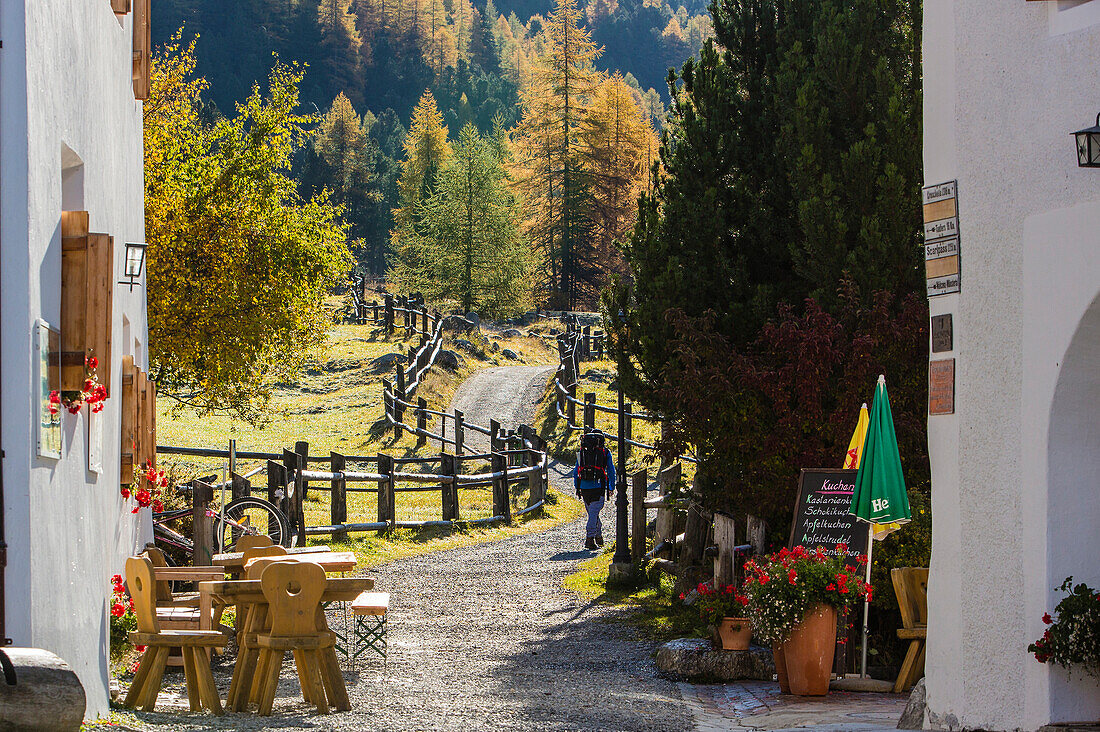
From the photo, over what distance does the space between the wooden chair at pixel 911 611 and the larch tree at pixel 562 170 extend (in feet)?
Answer: 164

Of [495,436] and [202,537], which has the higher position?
[495,436]

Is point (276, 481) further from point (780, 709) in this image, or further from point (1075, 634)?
point (1075, 634)

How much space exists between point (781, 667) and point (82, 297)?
5.60 meters

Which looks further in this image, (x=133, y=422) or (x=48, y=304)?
(x=133, y=422)

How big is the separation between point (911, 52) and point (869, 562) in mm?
6124

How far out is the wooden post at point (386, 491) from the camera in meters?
18.2

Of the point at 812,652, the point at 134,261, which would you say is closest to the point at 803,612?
the point at 812,652

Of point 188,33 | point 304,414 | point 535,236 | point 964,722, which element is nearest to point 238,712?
point 964,722

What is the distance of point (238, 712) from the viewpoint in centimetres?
764

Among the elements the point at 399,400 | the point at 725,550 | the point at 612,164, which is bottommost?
the point at 725,550

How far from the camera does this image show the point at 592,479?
57.1 feet

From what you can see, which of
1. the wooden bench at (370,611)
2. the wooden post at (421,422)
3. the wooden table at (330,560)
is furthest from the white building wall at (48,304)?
the wooden post at (421,422)

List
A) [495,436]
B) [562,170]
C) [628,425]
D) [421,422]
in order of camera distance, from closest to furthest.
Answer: [495,436] → [628,425] → [421,422] → [562,170]

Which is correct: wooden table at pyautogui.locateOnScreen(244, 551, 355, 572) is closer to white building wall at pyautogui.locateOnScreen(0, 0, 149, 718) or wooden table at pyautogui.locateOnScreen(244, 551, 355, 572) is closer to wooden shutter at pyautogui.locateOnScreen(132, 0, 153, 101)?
white building wall at pyautogui.locateOnScreen(0, 0, 149, 718)
